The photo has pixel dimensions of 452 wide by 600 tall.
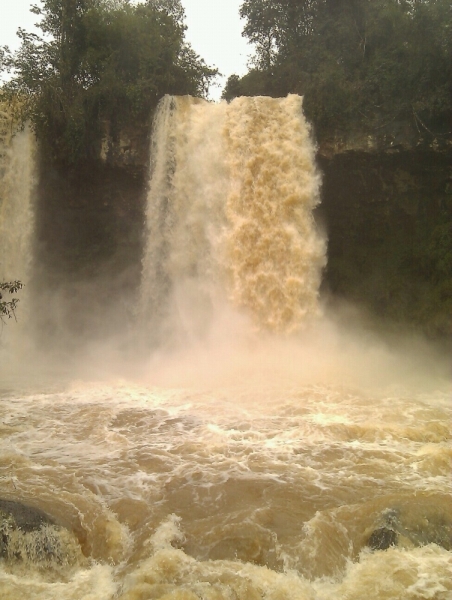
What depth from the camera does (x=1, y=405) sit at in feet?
34.4

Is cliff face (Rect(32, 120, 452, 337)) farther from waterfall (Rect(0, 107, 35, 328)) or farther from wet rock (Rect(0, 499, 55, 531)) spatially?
wet rock (Rect(0, 499, 55, 531))

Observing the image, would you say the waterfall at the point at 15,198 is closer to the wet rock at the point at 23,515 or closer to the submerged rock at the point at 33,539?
the wet rock at the point at 23,515

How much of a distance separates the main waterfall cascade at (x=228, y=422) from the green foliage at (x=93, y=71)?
4.15 ft

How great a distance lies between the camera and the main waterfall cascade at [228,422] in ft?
17.8

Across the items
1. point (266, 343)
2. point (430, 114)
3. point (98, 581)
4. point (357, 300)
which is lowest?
point (98, 581)

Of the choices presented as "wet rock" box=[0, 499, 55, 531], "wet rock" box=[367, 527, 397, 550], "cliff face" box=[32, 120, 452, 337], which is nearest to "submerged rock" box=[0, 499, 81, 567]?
"wet rock" box=[0, 499, 55, 531]

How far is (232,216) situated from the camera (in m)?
13.9

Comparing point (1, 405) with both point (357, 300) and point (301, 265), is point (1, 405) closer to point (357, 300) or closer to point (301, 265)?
point (301, 265)

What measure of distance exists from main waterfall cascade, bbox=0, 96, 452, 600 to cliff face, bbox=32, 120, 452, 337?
790 mm

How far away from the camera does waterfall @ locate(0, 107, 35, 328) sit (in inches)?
619

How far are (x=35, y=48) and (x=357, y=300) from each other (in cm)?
1358

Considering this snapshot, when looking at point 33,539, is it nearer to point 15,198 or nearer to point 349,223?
point 349,223

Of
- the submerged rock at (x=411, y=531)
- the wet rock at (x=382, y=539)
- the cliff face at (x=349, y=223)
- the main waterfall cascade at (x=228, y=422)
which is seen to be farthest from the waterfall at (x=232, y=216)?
the wet rock at (x=382, y=539)

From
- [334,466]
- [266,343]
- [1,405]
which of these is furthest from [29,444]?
[266,343]
